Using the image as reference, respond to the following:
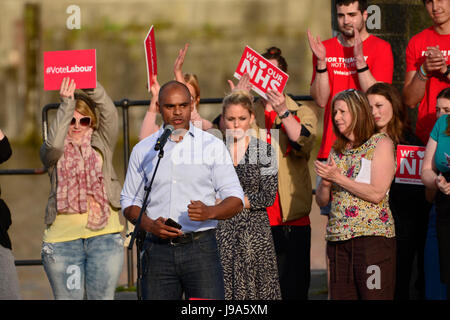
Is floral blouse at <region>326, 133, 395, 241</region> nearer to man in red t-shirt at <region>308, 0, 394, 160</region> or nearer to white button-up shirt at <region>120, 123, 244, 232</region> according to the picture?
man in red t-shirt at <region>308, 0, 394, 160</region>

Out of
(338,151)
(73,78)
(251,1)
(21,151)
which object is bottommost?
(21,151)

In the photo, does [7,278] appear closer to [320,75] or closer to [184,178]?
[184,178]

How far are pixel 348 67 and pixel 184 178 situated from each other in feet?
7.04

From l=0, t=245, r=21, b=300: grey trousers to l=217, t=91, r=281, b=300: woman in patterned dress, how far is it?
1498 mm

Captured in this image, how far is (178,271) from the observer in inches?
204

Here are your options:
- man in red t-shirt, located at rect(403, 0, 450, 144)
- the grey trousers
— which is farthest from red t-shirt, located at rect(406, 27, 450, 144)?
the grey trousers

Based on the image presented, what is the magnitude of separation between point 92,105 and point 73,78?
237 millimetres

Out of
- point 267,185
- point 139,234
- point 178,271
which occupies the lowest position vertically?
point 178,271

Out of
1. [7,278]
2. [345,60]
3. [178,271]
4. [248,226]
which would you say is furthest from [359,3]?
[7,278]

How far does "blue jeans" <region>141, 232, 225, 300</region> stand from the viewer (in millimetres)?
5172

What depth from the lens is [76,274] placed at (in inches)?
243

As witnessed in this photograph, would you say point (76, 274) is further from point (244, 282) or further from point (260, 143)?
point (260, 143)

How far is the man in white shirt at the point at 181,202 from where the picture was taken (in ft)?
17.0
